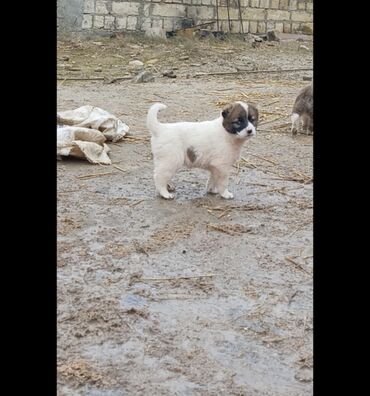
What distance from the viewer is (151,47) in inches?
544

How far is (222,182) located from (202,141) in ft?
1.22

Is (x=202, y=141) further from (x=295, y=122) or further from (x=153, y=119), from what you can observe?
(x=295, y=122)

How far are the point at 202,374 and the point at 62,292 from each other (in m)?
0.98

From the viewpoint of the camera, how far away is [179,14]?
14594 mm

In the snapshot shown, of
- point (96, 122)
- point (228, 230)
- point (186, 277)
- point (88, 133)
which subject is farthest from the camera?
point (96, 122)

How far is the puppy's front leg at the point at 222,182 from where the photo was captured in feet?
15.0

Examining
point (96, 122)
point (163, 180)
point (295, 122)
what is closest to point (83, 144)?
point (96, 122)

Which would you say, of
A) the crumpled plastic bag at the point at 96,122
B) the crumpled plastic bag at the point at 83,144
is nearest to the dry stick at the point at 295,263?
the crumpled plastic bag at the point at 83,144

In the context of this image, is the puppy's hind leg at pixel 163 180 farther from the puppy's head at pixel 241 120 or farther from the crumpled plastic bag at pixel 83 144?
the crumpled plastic bag at pixel 83 144

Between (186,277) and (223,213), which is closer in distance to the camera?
(186,277)

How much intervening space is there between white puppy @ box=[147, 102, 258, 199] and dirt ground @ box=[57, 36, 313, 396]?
10.1 inches

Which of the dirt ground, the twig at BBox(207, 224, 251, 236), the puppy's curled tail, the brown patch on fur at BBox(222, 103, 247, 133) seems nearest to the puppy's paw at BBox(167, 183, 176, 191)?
the dirt ground
